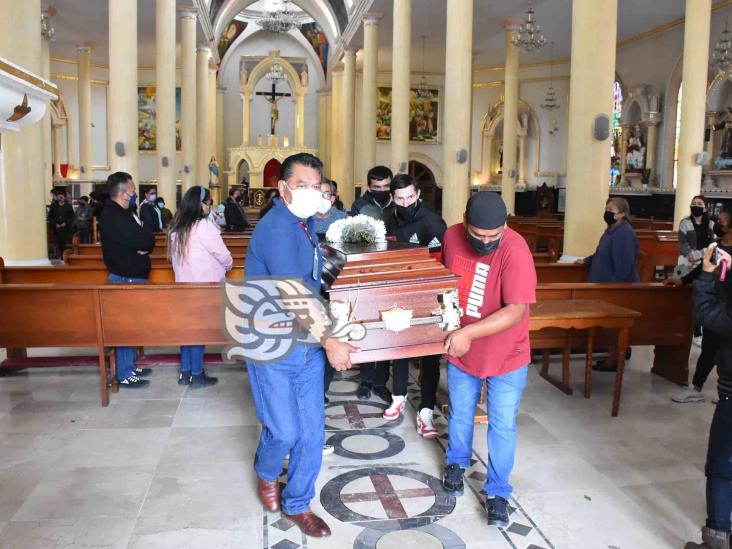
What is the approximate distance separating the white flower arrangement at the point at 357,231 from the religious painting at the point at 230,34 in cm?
2947

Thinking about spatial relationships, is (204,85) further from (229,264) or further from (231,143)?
(229,264)

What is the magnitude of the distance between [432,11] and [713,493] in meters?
19.0

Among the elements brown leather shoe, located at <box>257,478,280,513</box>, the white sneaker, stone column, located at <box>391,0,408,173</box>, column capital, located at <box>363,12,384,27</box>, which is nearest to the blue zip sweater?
the white sneaker

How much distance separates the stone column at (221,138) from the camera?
1229 inches

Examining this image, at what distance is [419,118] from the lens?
2908 centimetres

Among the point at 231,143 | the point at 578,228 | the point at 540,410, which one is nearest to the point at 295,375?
the point at 540,410

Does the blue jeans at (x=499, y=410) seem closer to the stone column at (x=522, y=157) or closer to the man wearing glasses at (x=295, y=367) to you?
the man wearing glasses at (x=295, y=367)

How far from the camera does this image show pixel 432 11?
65.0ft

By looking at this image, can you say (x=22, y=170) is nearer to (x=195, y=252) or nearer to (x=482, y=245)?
(x=195, y=252)

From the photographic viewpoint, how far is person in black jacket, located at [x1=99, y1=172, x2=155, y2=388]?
18.1 ft

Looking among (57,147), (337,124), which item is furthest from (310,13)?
(57,147)

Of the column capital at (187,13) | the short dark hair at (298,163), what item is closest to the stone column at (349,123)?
the column capital at (187,13)

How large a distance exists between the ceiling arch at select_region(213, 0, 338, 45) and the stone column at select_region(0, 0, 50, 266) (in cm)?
1890

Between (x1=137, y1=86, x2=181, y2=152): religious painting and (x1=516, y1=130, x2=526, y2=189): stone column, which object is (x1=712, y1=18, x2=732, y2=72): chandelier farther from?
(x1=137, y1=86, x2=181, y2=152): religious painting
